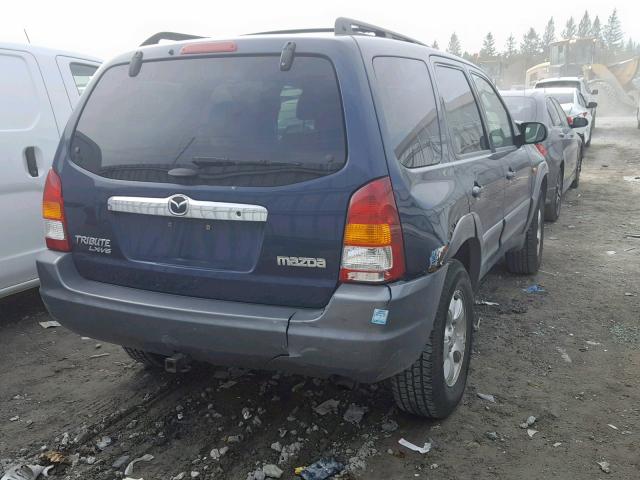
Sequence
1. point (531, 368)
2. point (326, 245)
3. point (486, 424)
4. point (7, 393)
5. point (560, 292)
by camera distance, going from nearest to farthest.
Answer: point (326, 245), point (486, 424), point (7, 393), point (531, 368), point (560, 292)

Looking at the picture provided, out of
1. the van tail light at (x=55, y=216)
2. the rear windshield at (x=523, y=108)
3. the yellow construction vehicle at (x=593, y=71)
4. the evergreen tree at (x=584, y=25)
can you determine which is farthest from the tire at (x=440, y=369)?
the evergreen tree at (x=584, y=25)

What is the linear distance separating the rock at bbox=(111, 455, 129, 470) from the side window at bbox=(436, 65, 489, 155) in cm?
226

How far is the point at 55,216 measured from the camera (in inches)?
109

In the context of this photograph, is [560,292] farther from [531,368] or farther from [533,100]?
[533,100]

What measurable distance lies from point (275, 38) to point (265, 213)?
752 millimetres

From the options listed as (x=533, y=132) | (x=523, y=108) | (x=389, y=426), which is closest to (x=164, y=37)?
(x=389, y=426)

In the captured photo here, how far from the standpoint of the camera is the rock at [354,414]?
2.99 meters

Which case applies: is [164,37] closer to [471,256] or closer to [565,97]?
[471,256]

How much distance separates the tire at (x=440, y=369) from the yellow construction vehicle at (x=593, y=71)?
3281cm

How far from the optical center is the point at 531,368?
11.9 ft

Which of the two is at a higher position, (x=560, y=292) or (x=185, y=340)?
(x=185, y=340)

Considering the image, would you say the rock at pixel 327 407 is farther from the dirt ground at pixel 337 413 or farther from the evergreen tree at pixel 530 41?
the evergreen tree at pixel 530 41

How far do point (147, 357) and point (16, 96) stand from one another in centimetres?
219

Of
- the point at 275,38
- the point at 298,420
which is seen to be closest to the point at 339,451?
the point at 298,420
